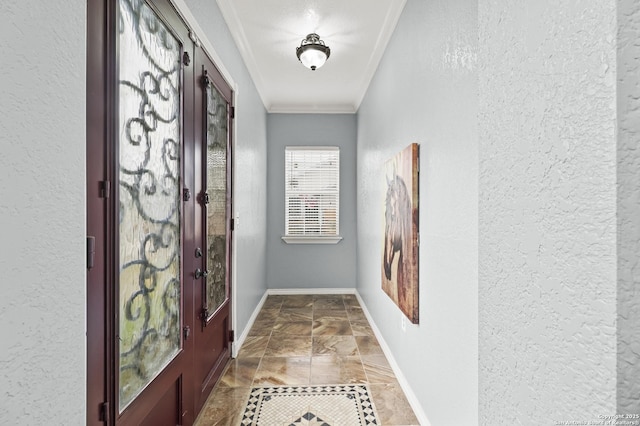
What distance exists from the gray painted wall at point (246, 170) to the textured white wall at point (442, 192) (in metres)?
1.32

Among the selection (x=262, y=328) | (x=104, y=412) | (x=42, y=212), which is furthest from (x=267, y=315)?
(x=42, y=212)

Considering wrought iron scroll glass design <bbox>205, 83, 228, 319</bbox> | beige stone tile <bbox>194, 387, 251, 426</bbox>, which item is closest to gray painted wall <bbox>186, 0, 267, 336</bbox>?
wrought iron scroll glass design <bbox>205, 83, 228, 319</bbox>

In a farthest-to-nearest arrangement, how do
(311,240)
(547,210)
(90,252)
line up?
(311,240), (90,252), (547,210)

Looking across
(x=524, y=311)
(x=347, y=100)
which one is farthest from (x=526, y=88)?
(x=347, y=100)

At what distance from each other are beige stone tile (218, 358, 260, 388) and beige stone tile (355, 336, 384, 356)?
929mm

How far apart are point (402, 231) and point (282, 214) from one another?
9.40ft

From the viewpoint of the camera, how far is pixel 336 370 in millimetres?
2562

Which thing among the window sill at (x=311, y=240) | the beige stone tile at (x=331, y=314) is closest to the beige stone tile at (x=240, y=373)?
the beige stone tile at (x=331, y=314)

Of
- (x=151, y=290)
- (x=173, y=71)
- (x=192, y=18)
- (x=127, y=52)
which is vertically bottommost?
(x=151, y=290)

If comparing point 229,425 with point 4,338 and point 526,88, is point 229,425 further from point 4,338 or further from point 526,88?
point 526,88

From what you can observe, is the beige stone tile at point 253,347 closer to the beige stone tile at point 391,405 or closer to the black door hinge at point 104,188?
the beige stone tile at point 391,405

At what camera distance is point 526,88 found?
22.0 inches

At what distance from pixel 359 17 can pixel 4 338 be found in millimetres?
2830

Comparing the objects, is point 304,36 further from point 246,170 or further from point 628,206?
point 628,206
